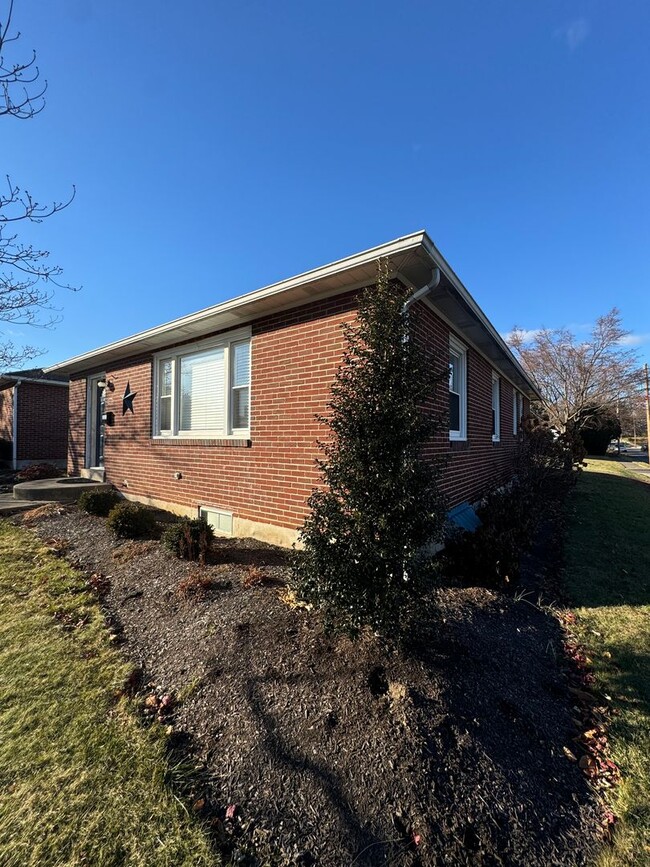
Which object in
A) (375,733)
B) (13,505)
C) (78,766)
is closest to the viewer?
(78,766)

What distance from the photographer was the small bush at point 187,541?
189 inches

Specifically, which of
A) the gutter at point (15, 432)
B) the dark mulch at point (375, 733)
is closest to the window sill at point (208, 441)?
the dark mulch at point (375, 733)

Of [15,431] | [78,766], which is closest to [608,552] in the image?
[78,766]

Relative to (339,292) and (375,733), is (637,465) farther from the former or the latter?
(375,733)

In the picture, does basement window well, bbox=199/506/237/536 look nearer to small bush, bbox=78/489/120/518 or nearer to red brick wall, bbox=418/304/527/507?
small bush, bbox=78/489/120/518

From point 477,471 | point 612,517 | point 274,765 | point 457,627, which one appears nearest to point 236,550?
point 457,627

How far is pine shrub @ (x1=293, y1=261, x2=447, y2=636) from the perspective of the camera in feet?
8.92

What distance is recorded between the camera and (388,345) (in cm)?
286

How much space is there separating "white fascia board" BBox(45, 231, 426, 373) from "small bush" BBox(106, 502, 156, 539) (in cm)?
310

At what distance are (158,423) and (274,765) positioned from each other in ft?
23.3

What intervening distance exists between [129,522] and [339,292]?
4.41 m

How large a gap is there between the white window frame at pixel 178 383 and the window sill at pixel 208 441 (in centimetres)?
6

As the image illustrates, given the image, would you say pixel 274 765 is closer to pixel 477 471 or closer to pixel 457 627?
pixel 457 627

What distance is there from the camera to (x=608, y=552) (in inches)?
237
